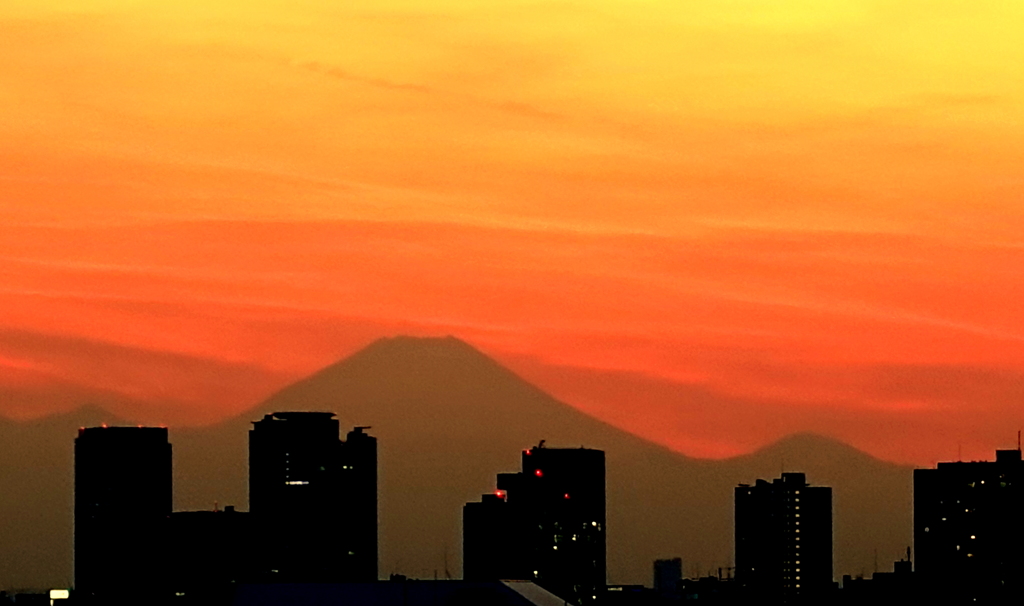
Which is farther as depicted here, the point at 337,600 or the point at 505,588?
the point at 337,600

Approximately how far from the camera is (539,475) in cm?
11525

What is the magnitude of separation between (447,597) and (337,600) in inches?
232

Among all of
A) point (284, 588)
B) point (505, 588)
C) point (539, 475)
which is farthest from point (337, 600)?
point (539, 475)

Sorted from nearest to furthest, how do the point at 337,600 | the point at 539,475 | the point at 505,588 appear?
the point at 505,588 < the point at 337,600 < the point at 539,475

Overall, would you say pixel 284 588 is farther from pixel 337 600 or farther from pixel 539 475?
pixel 539 475

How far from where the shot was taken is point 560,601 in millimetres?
89312

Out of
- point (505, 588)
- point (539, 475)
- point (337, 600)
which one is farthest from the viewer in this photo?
point (539, 475)

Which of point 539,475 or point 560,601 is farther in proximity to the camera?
point 539,475

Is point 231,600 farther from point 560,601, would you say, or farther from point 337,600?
point 560,601

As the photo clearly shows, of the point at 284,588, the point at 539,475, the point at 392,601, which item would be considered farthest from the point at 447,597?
the point at 539,475

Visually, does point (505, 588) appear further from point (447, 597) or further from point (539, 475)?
point (539, 475)

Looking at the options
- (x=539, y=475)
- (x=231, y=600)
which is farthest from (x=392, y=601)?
(x=539, y=475)

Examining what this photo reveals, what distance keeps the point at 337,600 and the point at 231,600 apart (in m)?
5.07

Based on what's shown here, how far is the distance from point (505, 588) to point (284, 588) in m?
11.1
